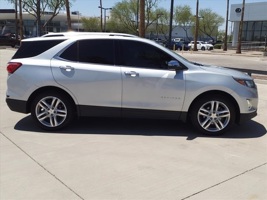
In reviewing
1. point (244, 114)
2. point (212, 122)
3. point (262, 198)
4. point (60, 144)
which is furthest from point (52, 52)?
point (262, 198)

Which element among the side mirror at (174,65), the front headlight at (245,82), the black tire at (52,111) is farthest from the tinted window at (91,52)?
the front headlight at (245,82)

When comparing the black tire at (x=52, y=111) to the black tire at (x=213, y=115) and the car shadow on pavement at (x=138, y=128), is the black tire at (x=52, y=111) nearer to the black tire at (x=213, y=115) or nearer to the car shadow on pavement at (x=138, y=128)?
the car shadow on pavement at (x=138, y=128)

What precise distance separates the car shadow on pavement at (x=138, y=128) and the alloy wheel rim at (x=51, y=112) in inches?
6.6

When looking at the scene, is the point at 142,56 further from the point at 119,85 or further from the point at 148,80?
the point at 119,85

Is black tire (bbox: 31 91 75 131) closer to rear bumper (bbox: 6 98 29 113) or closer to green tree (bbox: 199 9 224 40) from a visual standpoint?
rear bumper (bbox: 6 98 29 113)

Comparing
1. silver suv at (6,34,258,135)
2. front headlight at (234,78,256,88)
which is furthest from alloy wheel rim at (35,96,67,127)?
front headlight at (234,78,256,88)

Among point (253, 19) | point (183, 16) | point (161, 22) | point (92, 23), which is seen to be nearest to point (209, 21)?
point (183, 16)

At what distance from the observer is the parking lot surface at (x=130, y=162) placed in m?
3.57

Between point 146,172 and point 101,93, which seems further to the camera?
point 101,93

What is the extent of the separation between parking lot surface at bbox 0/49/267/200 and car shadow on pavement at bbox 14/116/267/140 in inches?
0.7

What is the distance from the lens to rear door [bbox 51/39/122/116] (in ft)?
17.9

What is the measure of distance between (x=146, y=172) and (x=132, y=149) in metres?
0.82

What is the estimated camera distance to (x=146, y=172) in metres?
4.03

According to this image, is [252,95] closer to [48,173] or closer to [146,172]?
[146,172]
